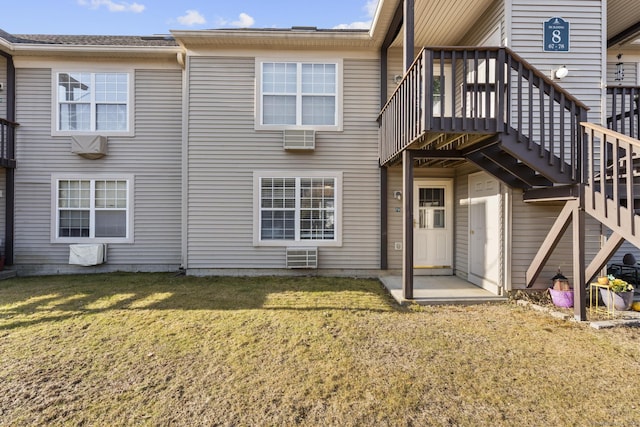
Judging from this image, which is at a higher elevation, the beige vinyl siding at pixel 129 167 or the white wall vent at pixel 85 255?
the beige vinyl siding at pixel 129 167

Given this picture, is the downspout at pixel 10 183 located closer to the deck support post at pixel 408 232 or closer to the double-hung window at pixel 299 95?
the double-hung window at pixel 299 95

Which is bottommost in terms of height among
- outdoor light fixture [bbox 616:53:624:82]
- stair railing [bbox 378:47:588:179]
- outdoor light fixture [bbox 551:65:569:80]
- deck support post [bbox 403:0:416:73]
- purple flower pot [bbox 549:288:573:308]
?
purple flower pot [bbox 549:288:573:308]

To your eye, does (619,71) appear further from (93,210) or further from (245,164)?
(93,210)

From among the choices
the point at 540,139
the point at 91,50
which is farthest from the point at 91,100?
the point at 540,139

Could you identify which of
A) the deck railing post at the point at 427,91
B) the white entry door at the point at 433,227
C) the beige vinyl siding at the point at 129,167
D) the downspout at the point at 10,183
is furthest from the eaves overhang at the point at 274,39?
the downspout at the point at 10,183

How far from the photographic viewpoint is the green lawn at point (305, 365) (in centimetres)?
218

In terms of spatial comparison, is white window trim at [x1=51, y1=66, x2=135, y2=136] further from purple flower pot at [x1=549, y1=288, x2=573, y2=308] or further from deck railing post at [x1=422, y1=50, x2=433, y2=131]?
purple flower pot at [x1=549, y1=288, x2=573, y2=308]

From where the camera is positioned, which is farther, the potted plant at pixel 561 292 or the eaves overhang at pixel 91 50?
the eaves overhang at pixel 91 50

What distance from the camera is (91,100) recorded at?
22.7ft

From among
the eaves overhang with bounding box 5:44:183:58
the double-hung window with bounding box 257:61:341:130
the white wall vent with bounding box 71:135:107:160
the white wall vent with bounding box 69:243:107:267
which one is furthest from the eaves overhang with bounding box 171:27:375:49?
the white wall vent with bounding box 69:243:107:267

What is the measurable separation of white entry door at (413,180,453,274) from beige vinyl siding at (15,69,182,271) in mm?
5478

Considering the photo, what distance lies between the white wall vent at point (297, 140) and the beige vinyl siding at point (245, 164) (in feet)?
0.69

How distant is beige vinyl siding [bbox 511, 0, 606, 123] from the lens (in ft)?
16.0

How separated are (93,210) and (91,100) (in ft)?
8.25
